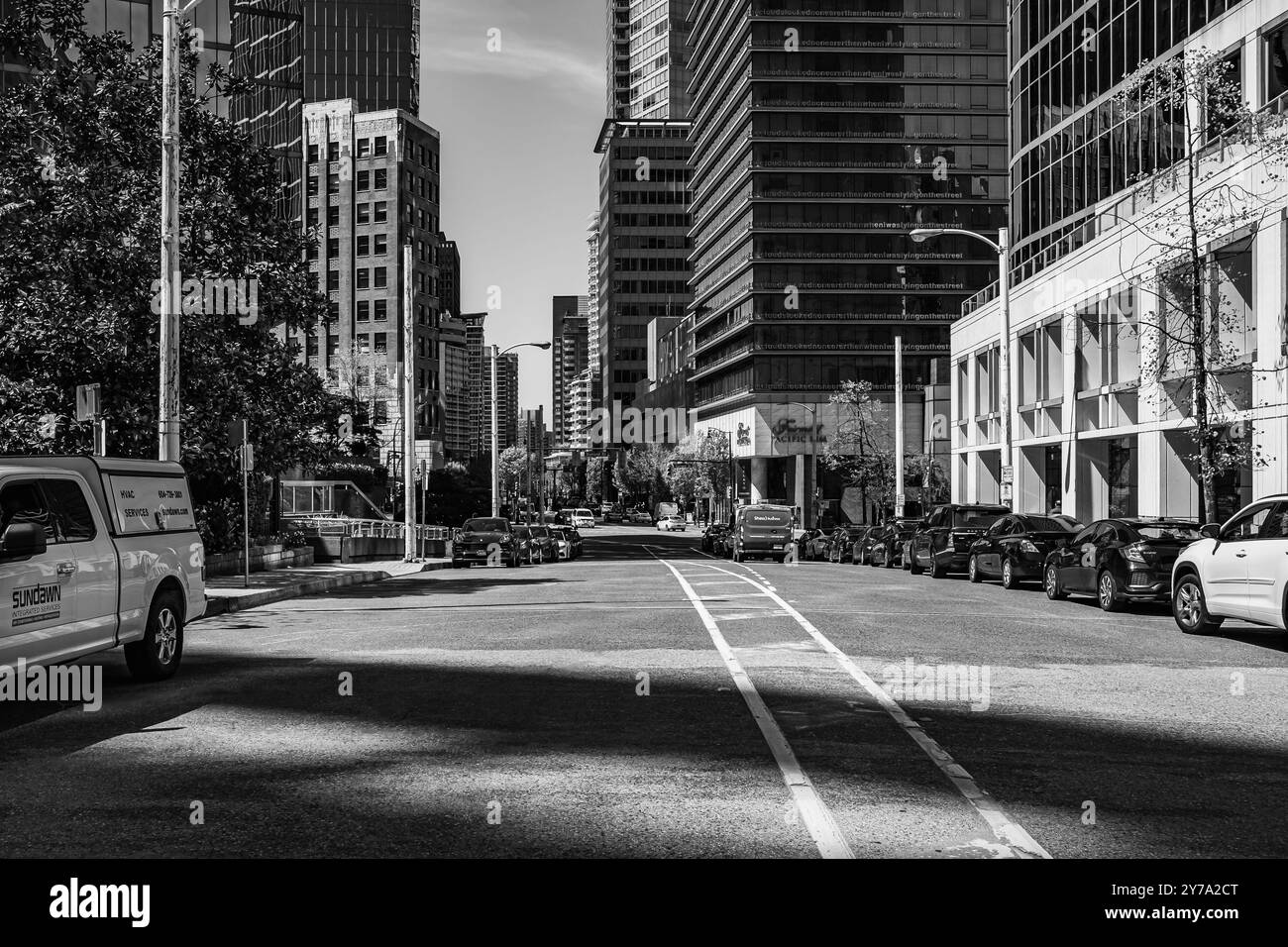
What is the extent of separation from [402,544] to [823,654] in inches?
1579

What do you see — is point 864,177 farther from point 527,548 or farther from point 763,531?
point 527,548

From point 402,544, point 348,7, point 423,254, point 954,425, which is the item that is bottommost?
point 402,544

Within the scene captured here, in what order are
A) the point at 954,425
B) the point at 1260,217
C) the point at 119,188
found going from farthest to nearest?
the point at 954,425 → the point at 1260,217 → the point at 119,188

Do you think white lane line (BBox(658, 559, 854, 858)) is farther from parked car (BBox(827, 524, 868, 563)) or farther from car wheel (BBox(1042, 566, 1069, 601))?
parked car (BBox(827, 524, 868, 563))

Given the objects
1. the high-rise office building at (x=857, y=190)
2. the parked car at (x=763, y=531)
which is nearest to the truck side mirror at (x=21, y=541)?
the parked car at (x=763, y=531)

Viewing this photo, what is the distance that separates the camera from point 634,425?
568 feet

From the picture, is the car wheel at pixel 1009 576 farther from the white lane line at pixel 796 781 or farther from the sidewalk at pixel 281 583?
the white lane line at pixel 796 781

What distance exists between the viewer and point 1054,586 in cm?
2288

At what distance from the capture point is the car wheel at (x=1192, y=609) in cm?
1620

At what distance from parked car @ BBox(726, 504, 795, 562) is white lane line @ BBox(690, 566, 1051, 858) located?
Answer: 34770 mm
